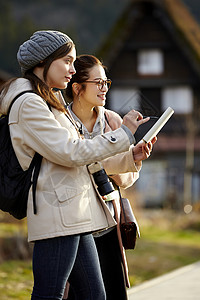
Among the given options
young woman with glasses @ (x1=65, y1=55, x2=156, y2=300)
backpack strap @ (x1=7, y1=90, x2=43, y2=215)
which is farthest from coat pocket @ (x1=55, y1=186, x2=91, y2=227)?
young woman with glasses @ (x1=65, y1=55, x2=156, y2=300)

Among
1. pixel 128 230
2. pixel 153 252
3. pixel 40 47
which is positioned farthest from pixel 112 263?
pixel 153 252

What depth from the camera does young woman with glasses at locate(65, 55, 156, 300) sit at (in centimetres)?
361

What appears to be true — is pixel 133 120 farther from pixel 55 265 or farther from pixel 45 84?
pixel 55 265

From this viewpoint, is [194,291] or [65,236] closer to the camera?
[65,236]

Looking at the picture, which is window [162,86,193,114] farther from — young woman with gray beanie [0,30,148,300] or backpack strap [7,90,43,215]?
backpack strap [7,90,43,215]

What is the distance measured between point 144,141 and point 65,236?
0.60m

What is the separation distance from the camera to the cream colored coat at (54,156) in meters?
3.00

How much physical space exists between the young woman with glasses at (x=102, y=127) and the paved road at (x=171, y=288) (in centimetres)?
207

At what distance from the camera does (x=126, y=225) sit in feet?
12.1

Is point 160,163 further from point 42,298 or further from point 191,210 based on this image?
point 42,298

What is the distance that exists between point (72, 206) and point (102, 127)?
798 mm

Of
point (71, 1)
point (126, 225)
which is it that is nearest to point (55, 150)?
point (126, 225)

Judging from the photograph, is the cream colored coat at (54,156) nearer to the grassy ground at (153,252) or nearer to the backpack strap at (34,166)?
the backpack strap at (34,166)

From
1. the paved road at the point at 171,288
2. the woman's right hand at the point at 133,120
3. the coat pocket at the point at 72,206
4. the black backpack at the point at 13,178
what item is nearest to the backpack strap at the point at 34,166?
the black backpack at the point at 13,178
